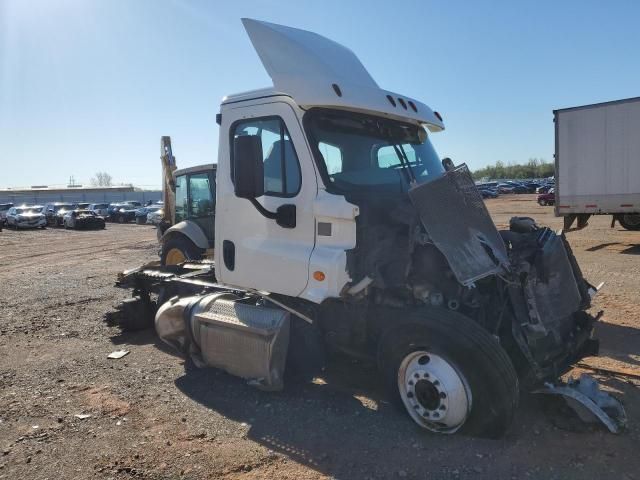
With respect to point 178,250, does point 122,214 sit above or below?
above

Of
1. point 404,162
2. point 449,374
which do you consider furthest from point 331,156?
point 449,374

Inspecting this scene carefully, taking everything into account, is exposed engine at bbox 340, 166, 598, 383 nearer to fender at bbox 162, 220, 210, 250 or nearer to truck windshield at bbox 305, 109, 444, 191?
truck windshield at bbox 305, 109, 444, 191

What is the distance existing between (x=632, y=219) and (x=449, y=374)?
56.3ft

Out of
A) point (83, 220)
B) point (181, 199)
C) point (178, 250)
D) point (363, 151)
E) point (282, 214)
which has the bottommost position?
point (178, 250)

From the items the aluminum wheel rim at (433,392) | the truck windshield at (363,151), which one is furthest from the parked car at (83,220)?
the aluminum wheel rim at (433,392)

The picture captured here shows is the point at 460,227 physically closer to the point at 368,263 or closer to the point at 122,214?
the point at 368,263

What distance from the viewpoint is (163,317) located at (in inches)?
217

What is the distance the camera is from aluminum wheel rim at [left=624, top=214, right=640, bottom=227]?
57.7 feet

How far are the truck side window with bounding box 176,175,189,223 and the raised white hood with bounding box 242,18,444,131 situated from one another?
5.33m

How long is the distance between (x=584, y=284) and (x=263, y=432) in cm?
314

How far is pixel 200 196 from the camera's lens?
31.0ft

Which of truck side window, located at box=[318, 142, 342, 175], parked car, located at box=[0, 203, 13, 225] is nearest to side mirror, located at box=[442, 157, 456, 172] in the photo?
truck side window, located at box=[318, 142, 342, 175]

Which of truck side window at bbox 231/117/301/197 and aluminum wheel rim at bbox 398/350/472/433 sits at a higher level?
truck side window at bbox 231/117/301/197

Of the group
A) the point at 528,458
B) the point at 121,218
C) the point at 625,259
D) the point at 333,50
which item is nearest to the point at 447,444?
the point at 528,458
